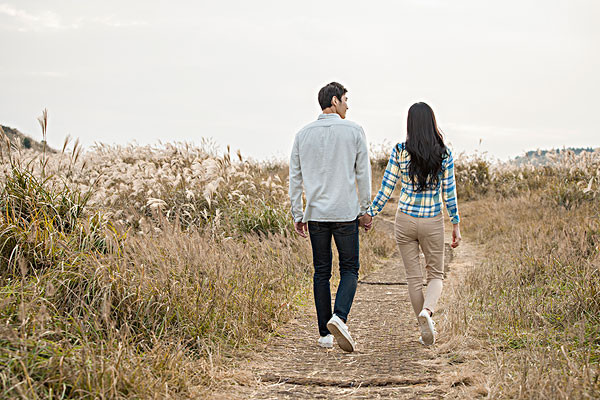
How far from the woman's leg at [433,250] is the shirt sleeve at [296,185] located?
104cm

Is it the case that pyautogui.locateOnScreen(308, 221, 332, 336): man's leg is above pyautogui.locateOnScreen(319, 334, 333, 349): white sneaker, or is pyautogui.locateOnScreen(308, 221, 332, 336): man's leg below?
above

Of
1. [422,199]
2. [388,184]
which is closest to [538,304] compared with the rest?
[422,199]

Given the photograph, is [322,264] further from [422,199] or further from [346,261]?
[422,199]

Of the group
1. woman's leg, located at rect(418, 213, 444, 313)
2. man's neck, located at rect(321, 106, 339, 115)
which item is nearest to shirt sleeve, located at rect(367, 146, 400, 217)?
woman's leg, located at rect(418, 213, 444, 313)

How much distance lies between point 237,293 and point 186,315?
2.64 feet

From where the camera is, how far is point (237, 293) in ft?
16.2

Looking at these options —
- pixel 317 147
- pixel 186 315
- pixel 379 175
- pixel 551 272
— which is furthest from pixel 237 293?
pixel 379 175

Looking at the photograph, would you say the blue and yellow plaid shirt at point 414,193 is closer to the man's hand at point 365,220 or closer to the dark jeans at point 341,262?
the man's hand at point 365,220

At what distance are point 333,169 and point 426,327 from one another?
1.54 meters

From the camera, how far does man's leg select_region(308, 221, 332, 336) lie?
4.63 m

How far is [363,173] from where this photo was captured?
460 cm

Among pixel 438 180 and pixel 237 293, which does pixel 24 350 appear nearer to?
pixel 237 293

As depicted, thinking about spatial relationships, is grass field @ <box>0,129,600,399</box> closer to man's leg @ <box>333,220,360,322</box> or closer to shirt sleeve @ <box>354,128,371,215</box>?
man's leg @ <box>333,220,360,322</box>

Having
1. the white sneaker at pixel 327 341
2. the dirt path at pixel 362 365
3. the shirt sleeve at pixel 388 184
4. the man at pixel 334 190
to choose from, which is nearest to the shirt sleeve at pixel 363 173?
the man at pixel 334 190
